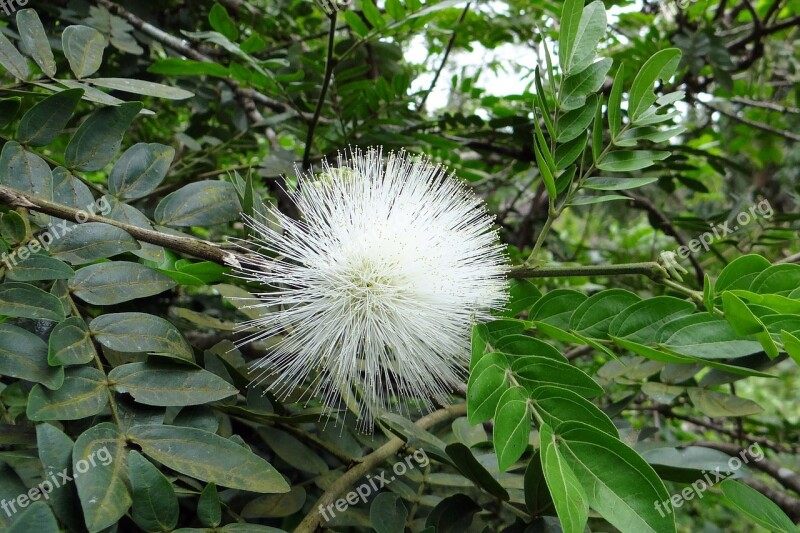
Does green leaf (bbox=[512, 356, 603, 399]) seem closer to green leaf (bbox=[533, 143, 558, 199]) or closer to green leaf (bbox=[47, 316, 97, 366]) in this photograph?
green leaf (bbox=[533, 143, 558, 199])

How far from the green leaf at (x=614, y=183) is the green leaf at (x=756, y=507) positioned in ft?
1.89

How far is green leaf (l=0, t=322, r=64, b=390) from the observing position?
0.94 metres

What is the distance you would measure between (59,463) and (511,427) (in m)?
0.65

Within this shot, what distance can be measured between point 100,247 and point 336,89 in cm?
99

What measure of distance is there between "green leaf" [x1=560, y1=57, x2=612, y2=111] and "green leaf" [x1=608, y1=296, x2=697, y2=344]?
42cm

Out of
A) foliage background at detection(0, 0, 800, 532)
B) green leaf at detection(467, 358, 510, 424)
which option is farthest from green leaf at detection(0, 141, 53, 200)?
green leaf at detection(467, 358, 510, 424)

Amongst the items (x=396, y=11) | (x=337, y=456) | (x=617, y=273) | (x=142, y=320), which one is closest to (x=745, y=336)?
(x=617, y=273)

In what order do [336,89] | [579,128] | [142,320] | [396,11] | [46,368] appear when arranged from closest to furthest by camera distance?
[46,368]
[142,320]
[579,128]
[396,11]
[336,89]

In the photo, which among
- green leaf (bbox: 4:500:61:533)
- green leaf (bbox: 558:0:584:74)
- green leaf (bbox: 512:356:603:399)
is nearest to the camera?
green leaf (bbox: 4:500:61:533)

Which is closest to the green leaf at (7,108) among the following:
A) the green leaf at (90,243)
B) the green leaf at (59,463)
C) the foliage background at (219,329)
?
the foliage background at (219,329)

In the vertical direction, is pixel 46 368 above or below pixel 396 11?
below

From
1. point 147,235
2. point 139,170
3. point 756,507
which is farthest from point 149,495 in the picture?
point 756,507

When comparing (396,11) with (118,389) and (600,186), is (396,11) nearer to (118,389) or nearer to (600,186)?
(600,186)

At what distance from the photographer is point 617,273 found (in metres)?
1.16
